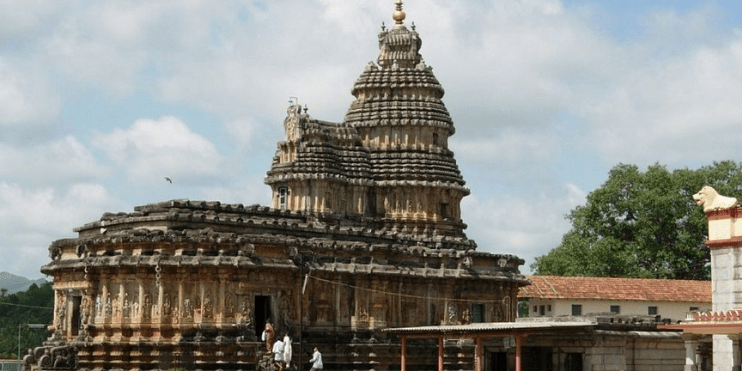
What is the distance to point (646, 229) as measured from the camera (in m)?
87.0

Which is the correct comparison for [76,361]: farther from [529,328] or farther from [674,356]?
[674,356]

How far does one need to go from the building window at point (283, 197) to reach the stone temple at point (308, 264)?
0.33 feet

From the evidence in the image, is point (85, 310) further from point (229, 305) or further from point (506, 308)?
point (506, 308)

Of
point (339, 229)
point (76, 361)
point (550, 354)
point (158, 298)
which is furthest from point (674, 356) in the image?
point (76, 361)

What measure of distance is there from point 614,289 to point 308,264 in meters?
25.8

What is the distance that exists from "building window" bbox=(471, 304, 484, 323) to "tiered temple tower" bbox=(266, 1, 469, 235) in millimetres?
7127

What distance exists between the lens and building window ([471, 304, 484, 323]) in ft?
203

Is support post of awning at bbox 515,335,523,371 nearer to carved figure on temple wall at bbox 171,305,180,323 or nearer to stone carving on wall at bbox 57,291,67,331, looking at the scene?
carved figure on temple wall at bbox 171,305,180,323

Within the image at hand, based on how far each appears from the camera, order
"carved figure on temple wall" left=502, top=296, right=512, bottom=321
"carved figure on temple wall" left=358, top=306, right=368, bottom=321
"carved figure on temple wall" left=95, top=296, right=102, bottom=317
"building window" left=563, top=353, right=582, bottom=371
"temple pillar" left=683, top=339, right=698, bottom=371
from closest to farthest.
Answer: "temple pillar" left=683, top=339, right=698, bottom=371, "building window" left=563, top=353, right=582, bottom=371, "carved figure on temple wall" left=95, top=296, right=102, bottom=317, "carved figure on temple wall" left=358, top=306, right=368, bottom=321, "carved figure on temple wall" left=502, top=296, right=512, bottom=321

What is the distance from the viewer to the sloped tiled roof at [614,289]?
73.8m

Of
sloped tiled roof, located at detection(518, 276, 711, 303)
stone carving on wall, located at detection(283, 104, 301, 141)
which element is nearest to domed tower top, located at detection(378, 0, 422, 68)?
stone carving on wall, located at detection(283, 104, 301, 141)

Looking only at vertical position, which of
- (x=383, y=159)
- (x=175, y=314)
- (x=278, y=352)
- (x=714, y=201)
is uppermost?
(x=383, y=159)

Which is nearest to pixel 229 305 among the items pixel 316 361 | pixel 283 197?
pixel 316 361

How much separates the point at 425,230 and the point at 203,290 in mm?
18510
